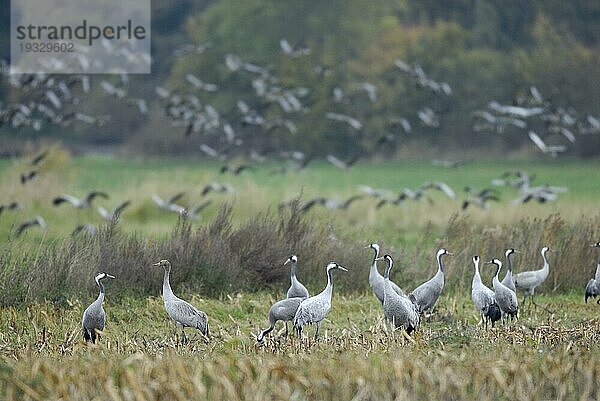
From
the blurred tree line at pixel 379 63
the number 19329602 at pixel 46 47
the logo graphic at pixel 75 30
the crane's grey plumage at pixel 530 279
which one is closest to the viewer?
the crane's grey plumage at pixel 530 279

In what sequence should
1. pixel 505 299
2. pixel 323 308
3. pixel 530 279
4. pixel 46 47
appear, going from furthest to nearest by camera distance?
pixel 46 47 < pixel 530 279 < pixel 505 299 < pixel 323 308

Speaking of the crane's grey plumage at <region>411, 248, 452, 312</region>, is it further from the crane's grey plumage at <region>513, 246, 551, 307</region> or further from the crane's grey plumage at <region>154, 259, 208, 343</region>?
the crane's grey plumage at <region>513, 246, 551, 307</region>

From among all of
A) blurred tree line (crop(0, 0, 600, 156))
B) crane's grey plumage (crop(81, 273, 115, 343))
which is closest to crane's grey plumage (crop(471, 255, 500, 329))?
crane's grey plumage (crop(81, 273, 115, 343))

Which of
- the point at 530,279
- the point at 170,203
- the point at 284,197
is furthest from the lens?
the point at 284,197

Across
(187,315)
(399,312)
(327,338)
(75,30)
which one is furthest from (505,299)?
(75,30)

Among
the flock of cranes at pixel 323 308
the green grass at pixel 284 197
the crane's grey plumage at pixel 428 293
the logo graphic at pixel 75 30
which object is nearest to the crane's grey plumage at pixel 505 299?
the flock of cranes at pixel 323 308

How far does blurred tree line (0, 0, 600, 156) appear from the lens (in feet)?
183

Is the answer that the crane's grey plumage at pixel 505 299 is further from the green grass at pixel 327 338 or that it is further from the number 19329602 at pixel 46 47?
the number 19329602 at pixel 46 47

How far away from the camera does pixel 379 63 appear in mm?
58719

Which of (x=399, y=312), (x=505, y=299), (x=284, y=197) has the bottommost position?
(x=284, y=197)

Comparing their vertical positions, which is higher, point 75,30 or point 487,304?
point 487,304

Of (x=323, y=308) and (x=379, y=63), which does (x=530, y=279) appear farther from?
(x=379, y=63)

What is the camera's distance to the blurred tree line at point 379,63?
2200 inches

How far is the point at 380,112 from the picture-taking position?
57.9 meters
